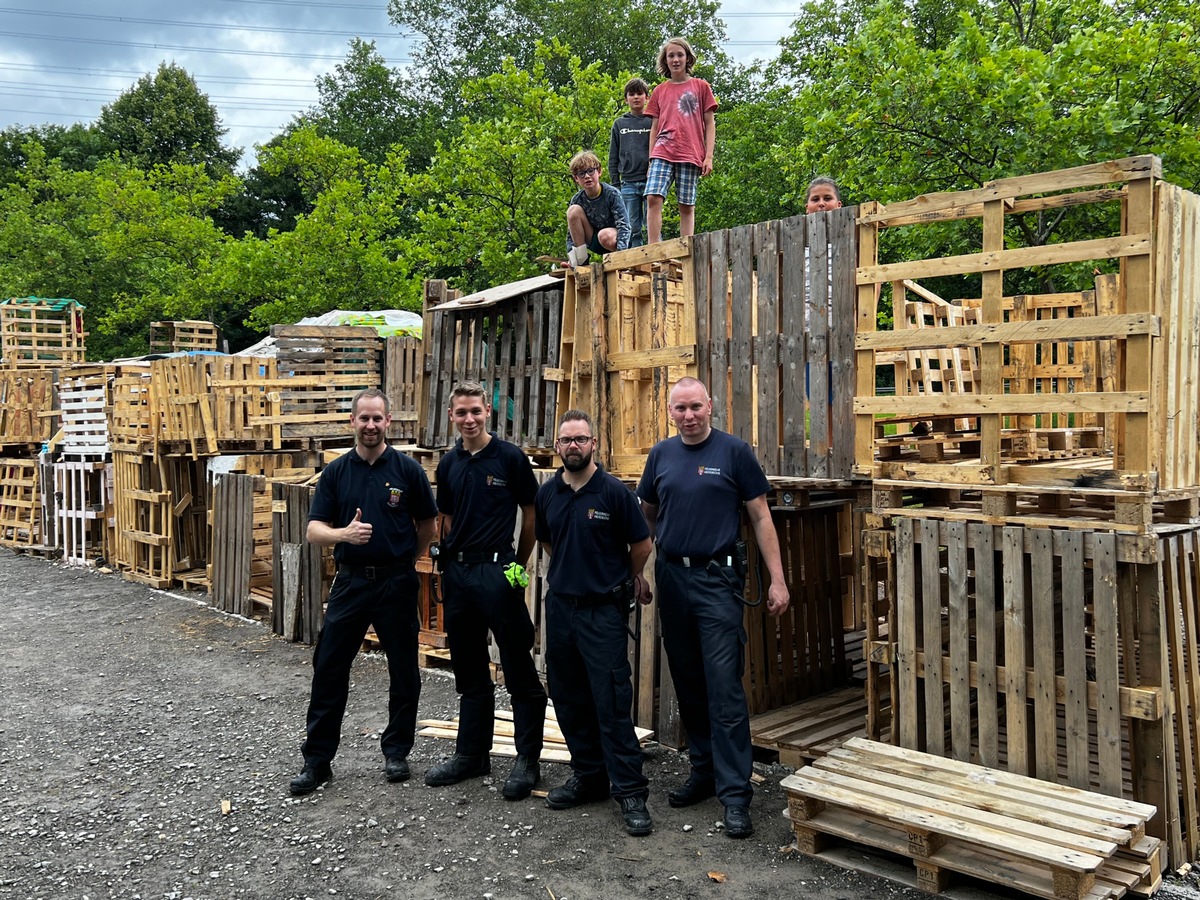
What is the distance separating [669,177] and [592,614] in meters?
4.98

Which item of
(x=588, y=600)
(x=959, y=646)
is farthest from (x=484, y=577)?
(x=959, y=646)

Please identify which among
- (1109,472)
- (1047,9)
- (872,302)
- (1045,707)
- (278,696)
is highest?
(1047,9)

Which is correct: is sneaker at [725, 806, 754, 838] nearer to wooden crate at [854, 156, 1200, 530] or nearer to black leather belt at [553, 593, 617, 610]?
black leather belt at [553, 593, 617, 610]

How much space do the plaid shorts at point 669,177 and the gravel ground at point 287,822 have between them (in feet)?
16.4

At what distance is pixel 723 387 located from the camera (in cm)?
730

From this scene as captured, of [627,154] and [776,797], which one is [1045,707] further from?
[627,154]

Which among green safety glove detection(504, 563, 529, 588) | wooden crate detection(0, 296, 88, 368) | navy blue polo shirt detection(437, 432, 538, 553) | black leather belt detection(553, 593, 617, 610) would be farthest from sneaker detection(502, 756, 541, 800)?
wooden crate detection(0, 296, 88, 368)

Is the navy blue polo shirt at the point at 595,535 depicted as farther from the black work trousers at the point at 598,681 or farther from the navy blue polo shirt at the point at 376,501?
the navy blue polo shirt at the point at 376,501

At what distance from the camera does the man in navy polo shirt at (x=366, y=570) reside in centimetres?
646

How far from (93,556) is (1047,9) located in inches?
823

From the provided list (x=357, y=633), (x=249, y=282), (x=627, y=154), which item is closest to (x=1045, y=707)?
(x=357, y=633)

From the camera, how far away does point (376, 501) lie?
255 inches

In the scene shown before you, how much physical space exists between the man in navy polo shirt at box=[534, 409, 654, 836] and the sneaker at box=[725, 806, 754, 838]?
463 mm

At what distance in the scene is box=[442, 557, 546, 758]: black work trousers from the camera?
245 inches
